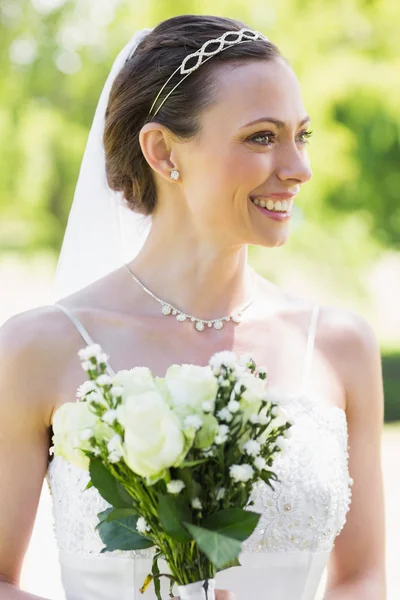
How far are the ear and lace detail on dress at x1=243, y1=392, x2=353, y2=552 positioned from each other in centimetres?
88

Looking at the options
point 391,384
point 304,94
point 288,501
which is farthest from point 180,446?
point 391,384

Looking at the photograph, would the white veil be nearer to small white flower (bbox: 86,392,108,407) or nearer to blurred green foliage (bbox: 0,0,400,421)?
small white flower (bbox: 86,392,108,407)

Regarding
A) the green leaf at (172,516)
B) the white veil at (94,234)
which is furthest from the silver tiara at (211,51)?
the green leaf at (172,516)

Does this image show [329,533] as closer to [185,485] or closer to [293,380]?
[293,380]

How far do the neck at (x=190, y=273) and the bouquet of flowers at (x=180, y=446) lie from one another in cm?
105

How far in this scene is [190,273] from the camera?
3.21 metres

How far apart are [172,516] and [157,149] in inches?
59.6

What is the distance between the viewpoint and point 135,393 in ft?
6.73

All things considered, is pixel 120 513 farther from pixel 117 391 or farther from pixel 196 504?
pixel 117 391

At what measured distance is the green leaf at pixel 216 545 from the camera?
1955mm

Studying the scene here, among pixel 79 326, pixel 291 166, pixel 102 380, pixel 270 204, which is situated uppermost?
pixel 291 166

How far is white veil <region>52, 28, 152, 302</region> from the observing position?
370cm

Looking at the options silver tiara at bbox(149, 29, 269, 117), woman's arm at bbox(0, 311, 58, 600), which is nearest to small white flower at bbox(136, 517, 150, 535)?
woman's arm at bbox(0, 311, 58, 600)

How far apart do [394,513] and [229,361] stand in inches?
356
